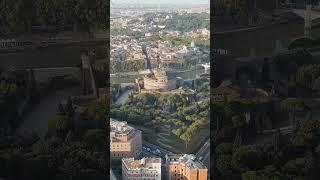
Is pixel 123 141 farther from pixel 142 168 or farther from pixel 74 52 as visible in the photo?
pixel 74 52

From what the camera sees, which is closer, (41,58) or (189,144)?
(41,58)

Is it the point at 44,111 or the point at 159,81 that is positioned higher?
the point at 159,81

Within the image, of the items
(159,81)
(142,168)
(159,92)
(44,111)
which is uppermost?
(159,81)

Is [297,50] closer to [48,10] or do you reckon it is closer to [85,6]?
[85,6]

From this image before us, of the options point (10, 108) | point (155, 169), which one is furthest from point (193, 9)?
point (10, 108)

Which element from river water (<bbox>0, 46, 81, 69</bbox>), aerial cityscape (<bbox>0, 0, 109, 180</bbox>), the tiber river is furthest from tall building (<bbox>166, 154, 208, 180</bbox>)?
river water (<bbox>0, 46, 81, 69</bbox>)

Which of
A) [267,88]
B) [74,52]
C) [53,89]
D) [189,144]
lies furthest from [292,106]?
→ [53,89]

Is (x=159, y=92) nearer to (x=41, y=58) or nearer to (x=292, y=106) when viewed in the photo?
(x=41, y=58)

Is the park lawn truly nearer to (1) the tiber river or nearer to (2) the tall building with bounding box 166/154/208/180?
(2) the tall building with bounding box 166/154/208/180
